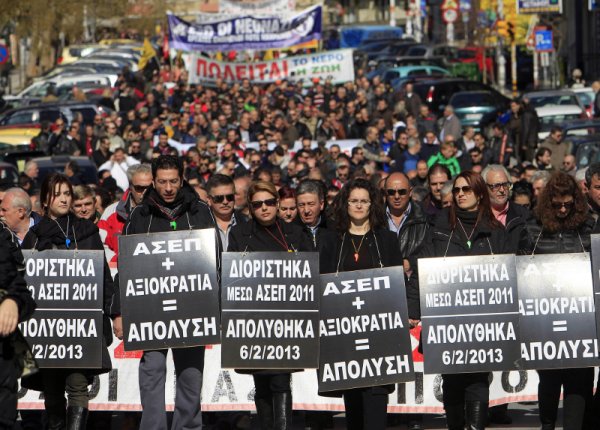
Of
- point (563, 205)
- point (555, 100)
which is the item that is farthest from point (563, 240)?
point (555, 100)

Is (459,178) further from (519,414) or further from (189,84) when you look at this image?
(189,84)

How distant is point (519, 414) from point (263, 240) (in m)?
2.87

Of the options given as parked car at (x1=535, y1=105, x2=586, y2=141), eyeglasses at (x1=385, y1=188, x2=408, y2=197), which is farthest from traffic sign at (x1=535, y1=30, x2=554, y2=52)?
eyeglasses at (x1=385, y1=188, x2=408, y2=197)

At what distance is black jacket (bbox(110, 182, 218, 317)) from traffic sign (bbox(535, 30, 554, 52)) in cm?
3443

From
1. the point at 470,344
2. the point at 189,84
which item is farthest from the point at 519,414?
the point at 189,84

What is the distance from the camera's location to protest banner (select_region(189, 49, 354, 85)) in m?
39.8

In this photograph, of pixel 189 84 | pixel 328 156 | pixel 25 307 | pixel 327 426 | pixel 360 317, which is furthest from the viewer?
pixel 189 84

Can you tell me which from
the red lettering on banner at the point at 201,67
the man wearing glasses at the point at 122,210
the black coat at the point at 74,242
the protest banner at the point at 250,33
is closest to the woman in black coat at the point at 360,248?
the black coat at the point at 74,242

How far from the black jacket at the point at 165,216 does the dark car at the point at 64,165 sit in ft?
37.5

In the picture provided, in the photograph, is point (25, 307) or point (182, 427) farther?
point (182, 427)

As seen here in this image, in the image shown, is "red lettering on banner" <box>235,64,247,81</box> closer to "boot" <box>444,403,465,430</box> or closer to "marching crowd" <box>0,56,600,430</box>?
"marching crowd" <box>0,56,600,430</box>

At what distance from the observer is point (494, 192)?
457 inches

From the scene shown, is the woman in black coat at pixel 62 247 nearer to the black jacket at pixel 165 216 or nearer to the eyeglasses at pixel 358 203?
the black jacket at pixel 165 216

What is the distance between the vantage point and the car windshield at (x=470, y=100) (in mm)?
35406
